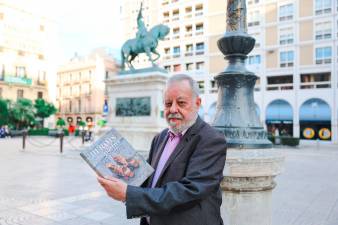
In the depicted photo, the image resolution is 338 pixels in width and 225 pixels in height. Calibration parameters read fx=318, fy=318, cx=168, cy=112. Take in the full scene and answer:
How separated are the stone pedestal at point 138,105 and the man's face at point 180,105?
39.2 ft

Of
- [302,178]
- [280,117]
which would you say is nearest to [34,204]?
[302,178]

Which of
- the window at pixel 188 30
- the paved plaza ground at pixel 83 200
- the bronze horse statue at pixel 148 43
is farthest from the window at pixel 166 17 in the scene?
the paved plaza ground at pixel 83 200

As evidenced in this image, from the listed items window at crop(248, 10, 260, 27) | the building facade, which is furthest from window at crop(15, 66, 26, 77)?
window at crop(248, 10, 260, 27)

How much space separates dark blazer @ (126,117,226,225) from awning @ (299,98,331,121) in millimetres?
34171

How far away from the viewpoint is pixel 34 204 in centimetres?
644

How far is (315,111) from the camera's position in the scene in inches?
1298

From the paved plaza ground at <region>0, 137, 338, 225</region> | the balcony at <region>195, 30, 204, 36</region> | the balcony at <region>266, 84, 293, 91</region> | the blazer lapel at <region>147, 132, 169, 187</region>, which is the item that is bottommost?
the paved plaza ground at <region>0, 137, 338, 225</region>

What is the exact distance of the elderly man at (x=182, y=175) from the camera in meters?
1.72

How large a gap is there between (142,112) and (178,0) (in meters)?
33.9

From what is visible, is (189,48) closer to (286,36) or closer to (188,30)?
(188,30)

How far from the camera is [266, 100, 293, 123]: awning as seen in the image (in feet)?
114

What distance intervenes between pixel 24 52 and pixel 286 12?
39.5 meters

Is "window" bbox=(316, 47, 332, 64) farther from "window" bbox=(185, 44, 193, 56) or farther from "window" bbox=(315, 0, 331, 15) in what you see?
"window" bbox=(185, 44, 193, 56)

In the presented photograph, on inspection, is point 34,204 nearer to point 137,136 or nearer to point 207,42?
point 137,136
